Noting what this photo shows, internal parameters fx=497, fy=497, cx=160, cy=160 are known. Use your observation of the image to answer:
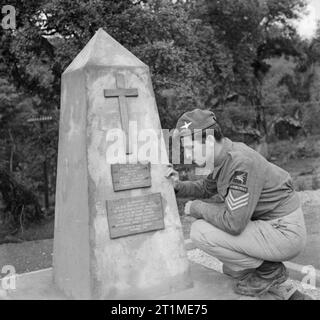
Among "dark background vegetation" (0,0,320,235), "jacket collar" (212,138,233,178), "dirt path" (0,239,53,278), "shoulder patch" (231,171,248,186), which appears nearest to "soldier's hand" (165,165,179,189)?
"jacket collar" (212,138,233,178)

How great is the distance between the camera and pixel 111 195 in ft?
11.9

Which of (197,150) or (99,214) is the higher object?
(197,150)

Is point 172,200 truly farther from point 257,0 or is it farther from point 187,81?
point 257,0

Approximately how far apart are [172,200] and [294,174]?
12.7 metres

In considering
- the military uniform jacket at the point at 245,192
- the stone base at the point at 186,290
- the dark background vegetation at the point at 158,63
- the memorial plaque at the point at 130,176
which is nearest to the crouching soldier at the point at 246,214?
the military uniform jacket at the point at 245,192

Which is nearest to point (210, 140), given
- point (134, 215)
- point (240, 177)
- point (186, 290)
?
point (240, 177)

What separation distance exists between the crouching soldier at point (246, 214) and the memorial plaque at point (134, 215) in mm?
290

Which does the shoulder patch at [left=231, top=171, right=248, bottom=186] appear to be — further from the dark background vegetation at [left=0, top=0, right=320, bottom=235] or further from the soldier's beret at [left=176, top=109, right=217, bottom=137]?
the dark background vegetation at [left=0, top=0, right=320, bottom=235]

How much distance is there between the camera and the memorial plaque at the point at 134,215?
11.8 ft

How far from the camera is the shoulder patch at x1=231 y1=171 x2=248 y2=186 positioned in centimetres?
323

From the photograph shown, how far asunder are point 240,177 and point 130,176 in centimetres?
89

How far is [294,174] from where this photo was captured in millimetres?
15891
